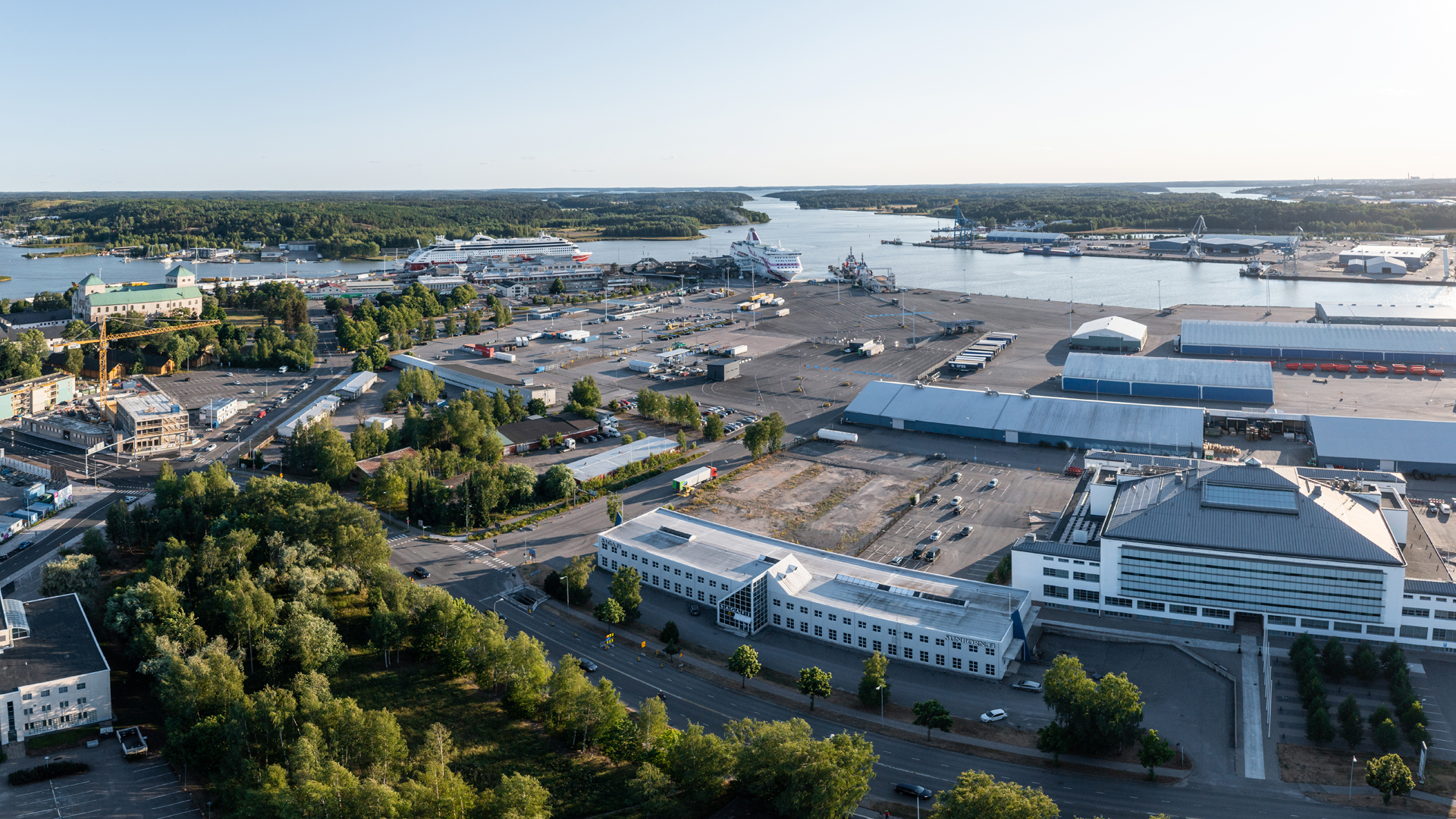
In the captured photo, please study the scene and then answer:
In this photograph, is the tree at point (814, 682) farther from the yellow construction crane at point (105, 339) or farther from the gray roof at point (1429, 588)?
the yellow construction crane at point (105, 339)

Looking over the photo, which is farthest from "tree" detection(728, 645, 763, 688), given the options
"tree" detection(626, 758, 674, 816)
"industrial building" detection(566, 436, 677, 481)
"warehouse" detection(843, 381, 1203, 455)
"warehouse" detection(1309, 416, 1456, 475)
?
"warehouse" detection(1309, 416, 1456, 475)

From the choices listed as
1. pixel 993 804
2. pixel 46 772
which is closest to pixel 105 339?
pixel 46 772

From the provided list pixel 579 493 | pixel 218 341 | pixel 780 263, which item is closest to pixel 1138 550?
pixel 579 493

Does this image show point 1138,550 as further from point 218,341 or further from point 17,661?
point 218,341

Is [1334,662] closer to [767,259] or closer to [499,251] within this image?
[767,259]

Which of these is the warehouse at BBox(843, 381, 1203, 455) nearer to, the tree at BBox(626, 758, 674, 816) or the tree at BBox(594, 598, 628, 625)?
the tree at BBox(594, 598, 628, 625)

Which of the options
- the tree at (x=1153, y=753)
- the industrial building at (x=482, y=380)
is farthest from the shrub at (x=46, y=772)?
the industrial building at (x=482, y=380)

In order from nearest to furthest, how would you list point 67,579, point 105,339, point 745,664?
point 745,664
point 67,579
point 105,339
